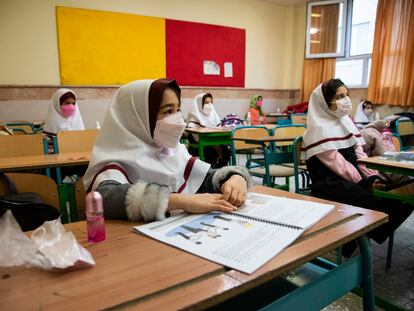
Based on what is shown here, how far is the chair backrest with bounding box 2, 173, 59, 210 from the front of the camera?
5.42 ft

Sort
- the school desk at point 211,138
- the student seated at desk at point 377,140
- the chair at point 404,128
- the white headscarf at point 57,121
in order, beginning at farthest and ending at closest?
1. the chair at point 404,128
2. the school desk at point 211,138
3. the white headscarf at point 57,121
4. the student seated at desk at point 377,140

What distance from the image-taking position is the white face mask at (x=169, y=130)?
1164 mm

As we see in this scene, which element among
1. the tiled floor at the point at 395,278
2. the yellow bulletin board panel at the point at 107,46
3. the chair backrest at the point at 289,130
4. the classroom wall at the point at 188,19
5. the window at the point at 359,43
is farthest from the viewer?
the window at the point at 359,43

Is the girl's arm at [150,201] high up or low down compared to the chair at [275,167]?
up

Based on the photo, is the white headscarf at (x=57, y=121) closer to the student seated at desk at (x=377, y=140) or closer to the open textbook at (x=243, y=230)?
the student seated at desk at (x=377, y=140)

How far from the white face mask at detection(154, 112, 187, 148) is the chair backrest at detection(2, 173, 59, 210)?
767mm

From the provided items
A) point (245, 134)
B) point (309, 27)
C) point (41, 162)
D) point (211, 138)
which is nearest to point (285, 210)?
point (41, 162)

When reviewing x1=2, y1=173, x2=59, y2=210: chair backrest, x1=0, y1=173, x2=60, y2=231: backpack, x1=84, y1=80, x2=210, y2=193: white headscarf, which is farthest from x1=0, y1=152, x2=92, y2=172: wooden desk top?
x1=84, y1=80, x2=210, y2=193: white headscarf

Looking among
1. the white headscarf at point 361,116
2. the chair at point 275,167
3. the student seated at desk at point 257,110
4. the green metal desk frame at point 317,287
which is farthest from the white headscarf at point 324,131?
the student seated at desk at point 257,110

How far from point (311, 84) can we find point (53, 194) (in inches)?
271

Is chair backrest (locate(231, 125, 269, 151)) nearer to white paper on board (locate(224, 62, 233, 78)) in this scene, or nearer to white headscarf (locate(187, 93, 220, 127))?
white headscarf (locate(187, 93, 220, 127))

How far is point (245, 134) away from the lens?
3.37 meters

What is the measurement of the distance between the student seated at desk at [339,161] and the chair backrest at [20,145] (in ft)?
6.56

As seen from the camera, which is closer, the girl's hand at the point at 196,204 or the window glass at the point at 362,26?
the girl's hand at the point at 196,204
